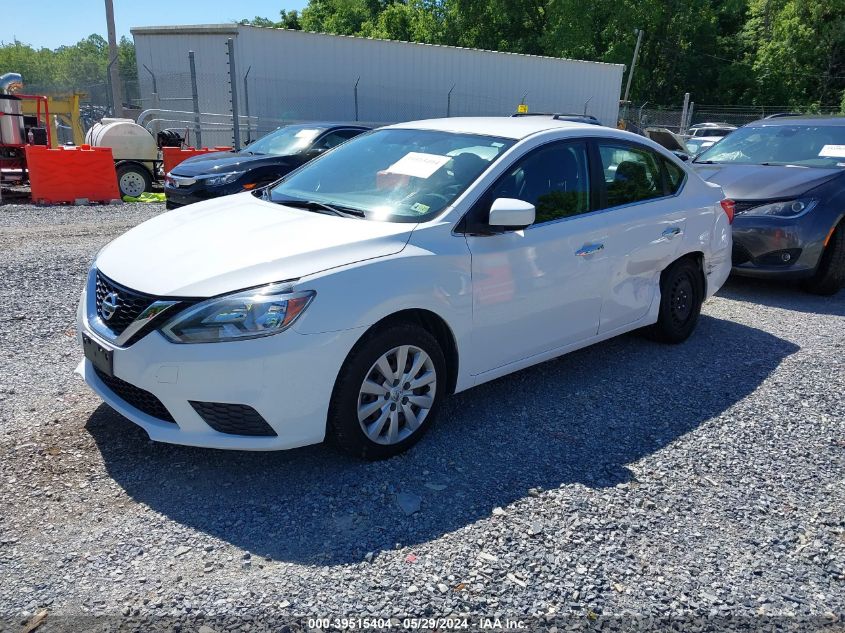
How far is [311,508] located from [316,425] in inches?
14.6

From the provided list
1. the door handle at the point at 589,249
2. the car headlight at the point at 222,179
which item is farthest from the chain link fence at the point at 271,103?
the door handle at the point at 589,249

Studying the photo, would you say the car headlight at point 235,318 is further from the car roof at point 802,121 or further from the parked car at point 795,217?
the car roof at point 802,121

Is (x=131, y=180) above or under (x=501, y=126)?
under

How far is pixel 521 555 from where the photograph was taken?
2842 millimetres

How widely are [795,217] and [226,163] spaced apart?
7.33 m

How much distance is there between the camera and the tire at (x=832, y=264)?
23.1ft

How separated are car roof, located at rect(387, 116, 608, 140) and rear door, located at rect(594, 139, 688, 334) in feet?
0.99

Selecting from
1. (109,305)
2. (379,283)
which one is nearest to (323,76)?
(109,305)

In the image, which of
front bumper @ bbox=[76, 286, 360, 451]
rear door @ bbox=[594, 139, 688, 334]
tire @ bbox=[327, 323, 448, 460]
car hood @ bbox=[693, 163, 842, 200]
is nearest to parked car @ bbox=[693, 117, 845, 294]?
car hood @ bbox=[693, 163, 842, 200]

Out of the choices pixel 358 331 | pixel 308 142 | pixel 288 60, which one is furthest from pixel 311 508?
pixel 288 60

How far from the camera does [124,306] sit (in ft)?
10.5

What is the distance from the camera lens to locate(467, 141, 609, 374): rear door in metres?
3.75

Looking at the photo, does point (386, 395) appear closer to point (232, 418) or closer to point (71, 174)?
point (232, 418)

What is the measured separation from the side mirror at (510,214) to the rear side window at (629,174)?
44.1 inches
